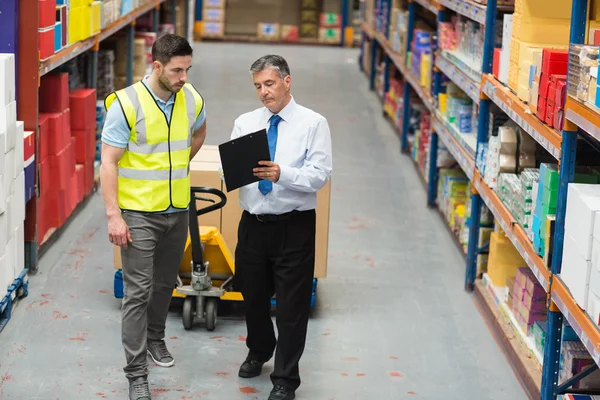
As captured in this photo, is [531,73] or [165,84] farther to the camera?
[531,73]

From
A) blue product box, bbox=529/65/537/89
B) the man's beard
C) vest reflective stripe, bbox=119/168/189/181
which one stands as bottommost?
vest reflective stripe, bbox=119/168/189/181

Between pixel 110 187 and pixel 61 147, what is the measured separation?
9.75 ft

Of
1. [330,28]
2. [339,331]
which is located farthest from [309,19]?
[339,331]

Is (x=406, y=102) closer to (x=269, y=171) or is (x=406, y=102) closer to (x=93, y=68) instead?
(x=93, y=68)

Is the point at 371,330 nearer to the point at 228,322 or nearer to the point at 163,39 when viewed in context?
the point at 228,322

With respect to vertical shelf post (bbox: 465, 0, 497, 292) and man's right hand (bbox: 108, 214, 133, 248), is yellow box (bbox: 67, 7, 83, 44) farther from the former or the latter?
man's right hand (bbox: 108, 214, 133, 248)

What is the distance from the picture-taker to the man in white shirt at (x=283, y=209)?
483 cm

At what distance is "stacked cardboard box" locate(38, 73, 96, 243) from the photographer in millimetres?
7332

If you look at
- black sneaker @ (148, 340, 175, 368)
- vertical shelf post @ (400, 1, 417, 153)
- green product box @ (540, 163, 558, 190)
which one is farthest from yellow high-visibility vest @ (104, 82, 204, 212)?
vertical shelf post @ (400, 1, 417, 153)

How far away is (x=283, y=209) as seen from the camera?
494 cm

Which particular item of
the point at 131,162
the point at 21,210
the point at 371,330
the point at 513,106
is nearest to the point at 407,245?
the point at 371,330

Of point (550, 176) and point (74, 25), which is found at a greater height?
point (74, 25)

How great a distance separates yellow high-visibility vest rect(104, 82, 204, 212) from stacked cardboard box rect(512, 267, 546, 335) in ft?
6.60

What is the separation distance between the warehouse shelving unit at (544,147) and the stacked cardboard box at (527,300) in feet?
0.57
